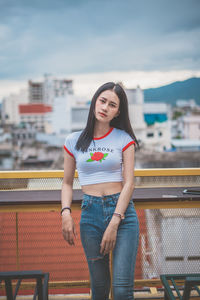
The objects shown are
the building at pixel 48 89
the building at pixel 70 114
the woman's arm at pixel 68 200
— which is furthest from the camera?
the building at pixel 48 89

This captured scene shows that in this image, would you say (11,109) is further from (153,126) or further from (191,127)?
(191,127)

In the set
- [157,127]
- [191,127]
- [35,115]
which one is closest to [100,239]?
[157,127]

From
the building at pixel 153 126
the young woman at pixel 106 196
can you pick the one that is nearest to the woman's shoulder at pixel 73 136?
the young woman at pixel 106 196

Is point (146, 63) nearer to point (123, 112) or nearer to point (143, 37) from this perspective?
point (143, 37)

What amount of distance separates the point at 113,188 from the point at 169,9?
98672 mm

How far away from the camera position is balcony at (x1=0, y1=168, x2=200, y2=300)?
80.7 inches

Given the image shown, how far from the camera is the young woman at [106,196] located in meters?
1.30

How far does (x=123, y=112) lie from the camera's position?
1.48m

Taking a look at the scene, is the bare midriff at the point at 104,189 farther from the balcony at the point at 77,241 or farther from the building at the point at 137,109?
the building at the point at 137,109

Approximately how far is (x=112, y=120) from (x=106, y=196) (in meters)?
0.41

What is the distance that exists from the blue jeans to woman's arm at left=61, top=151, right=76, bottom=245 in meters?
0.07

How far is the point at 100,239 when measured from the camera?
4.42ft

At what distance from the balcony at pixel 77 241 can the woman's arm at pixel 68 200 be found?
55 centimetres

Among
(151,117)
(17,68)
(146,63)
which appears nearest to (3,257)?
(151,117)
